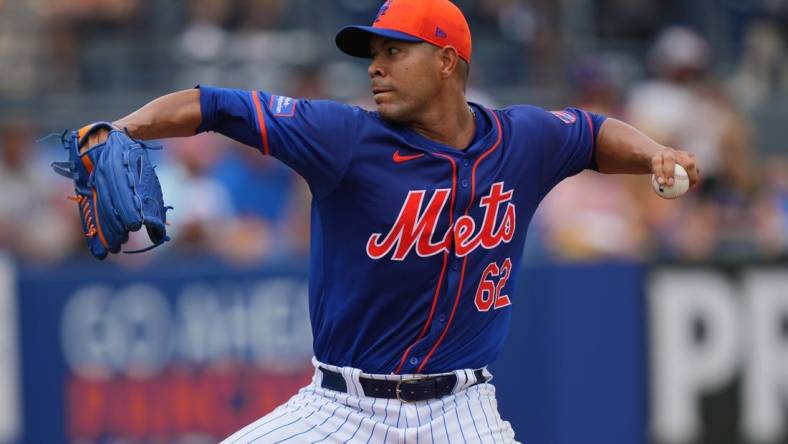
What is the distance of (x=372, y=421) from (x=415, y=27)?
1298mm

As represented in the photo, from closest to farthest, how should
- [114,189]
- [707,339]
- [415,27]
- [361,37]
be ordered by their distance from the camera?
[114,189] < [415,27] < [361,37] < [707,339]

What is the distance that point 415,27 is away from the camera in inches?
176

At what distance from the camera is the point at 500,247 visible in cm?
465

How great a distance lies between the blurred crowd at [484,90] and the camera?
8.40 m

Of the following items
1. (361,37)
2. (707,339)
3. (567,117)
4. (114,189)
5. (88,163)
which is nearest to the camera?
(114,189)

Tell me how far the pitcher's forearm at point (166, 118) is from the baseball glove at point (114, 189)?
4cm

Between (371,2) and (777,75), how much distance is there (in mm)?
3478

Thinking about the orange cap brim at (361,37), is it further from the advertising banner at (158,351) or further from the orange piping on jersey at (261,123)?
the advertising banner at (158,351)

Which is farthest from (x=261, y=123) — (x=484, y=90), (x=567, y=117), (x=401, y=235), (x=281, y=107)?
(x=484, y=90)

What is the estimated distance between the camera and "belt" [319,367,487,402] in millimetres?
4516

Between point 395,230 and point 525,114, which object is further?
point 525,114

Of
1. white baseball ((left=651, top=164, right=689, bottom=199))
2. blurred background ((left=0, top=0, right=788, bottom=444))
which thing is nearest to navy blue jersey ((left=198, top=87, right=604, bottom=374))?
white baseball ((left=651, top=164, right=689, bottom=199))

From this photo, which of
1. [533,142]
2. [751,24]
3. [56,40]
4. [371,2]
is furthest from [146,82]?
[533,142]

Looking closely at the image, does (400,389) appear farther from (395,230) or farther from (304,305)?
(304,305)
